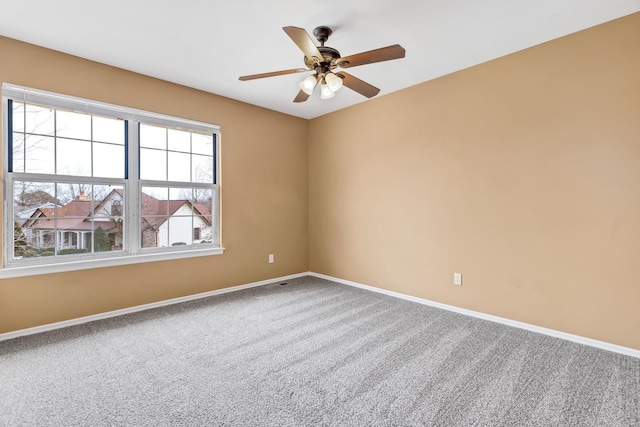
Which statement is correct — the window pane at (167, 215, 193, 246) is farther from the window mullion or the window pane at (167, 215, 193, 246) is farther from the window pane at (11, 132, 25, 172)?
the window pane at (11, 132, 25, 172)

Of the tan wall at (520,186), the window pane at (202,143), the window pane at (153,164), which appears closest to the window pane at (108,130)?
the window pane at (153,164)

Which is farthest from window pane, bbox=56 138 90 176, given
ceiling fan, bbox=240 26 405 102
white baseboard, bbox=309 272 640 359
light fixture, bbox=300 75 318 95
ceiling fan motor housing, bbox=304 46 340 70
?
white baseboard, bbox=309 272 640 359

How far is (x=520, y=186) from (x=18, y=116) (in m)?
4.55

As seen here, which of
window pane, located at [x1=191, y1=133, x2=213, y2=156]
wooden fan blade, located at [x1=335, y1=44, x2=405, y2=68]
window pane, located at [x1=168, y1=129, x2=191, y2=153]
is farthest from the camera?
window pane, located at [x1=191, y1=133, x2=213, y2=156]

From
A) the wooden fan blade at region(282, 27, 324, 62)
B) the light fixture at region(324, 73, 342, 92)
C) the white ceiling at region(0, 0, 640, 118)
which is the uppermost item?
the white ceiling at region(0, 0, 640, 118)

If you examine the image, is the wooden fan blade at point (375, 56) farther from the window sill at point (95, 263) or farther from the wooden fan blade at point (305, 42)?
the window sill at point (95, 263)

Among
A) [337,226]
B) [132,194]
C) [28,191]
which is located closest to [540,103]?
[337,226]

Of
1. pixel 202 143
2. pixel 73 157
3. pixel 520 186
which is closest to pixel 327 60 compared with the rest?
pixel 520 186

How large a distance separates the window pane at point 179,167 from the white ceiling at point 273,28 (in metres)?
0.92

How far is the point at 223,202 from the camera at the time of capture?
12.8 feet

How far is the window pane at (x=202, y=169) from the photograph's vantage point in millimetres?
3732

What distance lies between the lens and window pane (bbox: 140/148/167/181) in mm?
3314

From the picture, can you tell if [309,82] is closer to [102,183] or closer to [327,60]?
[327,60]

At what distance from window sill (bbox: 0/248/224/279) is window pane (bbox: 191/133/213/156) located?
4.10 ft
